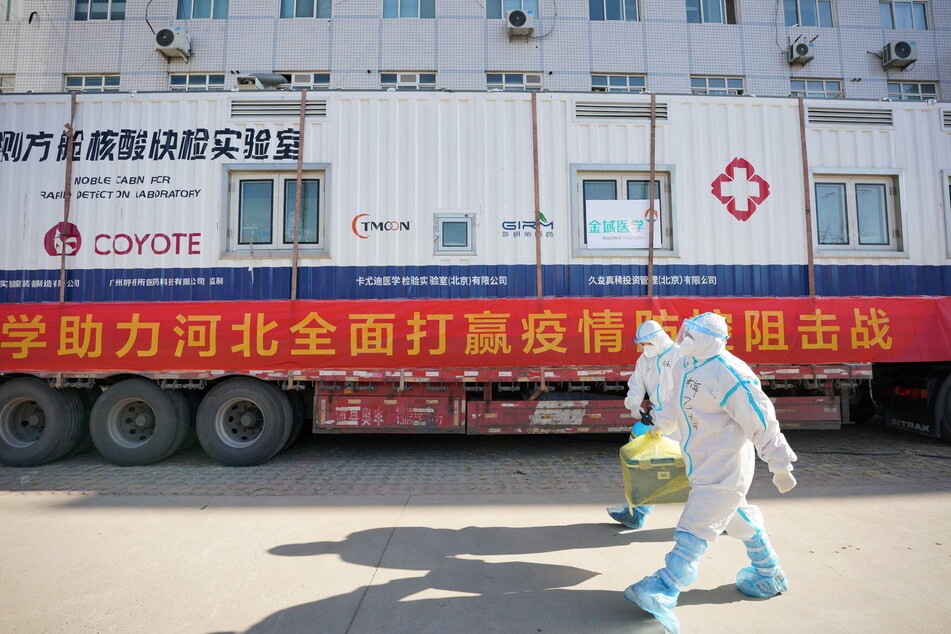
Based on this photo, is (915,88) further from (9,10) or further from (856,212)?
(9,10)

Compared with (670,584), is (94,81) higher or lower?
higher

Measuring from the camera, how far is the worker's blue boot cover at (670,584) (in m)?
2.56

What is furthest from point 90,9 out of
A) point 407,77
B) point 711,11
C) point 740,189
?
point 711,11

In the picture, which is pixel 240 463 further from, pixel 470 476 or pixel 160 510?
pixel 470 476

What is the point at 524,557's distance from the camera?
3.53m

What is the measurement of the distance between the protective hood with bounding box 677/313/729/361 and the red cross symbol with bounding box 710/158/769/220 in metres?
4.26

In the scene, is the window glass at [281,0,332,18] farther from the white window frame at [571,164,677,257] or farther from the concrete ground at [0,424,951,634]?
the concrete ground at [0,424,951,634]

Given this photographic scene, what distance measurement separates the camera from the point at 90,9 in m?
13.5

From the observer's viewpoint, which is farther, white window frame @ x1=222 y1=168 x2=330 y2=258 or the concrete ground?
white window frame @ x1=222 y1=168 x2=330 y2=258

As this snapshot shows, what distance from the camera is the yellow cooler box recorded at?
352 cm

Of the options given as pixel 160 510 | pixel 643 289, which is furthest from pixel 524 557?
pixel 643 289

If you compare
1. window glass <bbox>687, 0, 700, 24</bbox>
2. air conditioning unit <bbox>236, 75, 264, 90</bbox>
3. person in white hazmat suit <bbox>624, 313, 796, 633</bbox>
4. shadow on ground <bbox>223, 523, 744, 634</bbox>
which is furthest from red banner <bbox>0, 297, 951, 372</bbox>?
window glass <bbox>687, 0, 700, 24</bbox>

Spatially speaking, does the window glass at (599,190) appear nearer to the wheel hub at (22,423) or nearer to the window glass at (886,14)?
the wheel hub at (22,423)

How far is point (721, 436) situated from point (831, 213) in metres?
5.54
